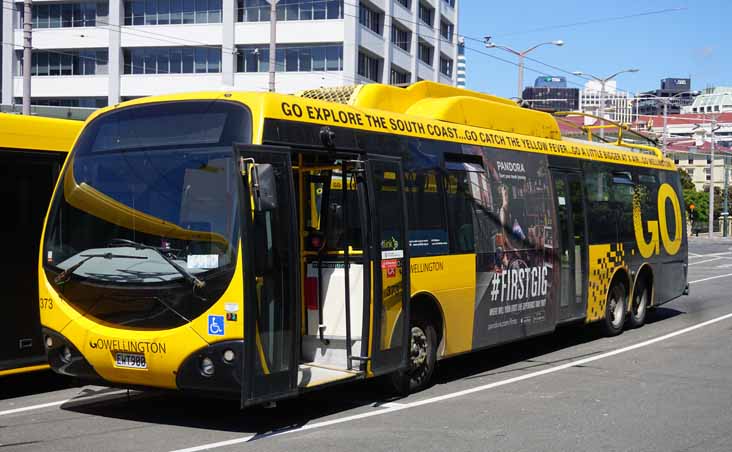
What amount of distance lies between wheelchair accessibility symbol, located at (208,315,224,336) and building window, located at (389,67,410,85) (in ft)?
177

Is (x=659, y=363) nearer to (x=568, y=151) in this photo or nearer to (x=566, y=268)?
(x=566, y=268)

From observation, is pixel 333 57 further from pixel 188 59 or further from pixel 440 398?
pixel 440 398

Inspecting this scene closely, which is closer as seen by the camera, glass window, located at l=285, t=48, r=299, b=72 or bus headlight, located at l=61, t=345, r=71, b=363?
bus headlight, located at l=61, t=345, r=71, b=363

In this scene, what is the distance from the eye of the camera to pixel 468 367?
481 inches

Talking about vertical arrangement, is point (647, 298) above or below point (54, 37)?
below

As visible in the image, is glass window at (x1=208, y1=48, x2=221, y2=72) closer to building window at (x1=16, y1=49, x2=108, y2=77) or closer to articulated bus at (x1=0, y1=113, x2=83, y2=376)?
building window at (x1=16, y1=49, x2=108, y2=77)

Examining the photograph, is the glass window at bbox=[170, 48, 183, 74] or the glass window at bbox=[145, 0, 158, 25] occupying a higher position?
the glass window at bbox=[145, 0, 158, 25]

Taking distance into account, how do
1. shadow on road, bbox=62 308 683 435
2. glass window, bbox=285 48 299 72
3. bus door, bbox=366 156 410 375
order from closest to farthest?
1. shadow on road, bbox=62 308 683 435
2. bus door, bbox=366 156 410 375
3. glass window, bbox=285 48 299 72

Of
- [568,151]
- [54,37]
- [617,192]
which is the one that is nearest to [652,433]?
[568,151]

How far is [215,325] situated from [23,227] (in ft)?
10.7

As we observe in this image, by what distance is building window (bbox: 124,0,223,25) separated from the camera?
57156 mm

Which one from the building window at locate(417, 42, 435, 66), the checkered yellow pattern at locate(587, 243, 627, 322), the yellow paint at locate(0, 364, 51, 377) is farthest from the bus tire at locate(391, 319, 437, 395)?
the building window at locate(417, 42, 435, 66)

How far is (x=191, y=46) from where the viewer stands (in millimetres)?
57562

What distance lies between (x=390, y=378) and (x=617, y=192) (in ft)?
23.4
